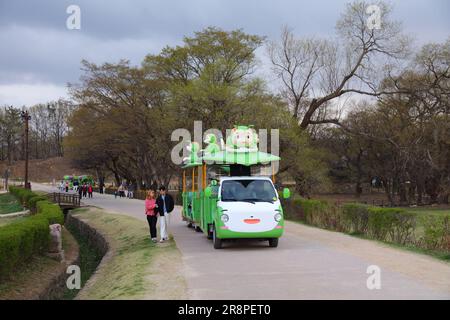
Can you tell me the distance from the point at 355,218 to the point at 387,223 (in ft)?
8.82

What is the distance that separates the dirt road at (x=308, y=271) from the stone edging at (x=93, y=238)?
2.48 meters

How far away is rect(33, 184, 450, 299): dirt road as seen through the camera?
935cm

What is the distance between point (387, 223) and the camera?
17.9m

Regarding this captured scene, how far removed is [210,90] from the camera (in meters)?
43.0

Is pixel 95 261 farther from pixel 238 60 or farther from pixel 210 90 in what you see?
pixel 238 60

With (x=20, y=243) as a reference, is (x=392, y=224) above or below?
above

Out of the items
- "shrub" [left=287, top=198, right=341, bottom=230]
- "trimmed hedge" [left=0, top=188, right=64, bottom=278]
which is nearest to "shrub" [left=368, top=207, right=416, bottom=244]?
"shrub" [left=287, top=198, right=341, bottom=230]

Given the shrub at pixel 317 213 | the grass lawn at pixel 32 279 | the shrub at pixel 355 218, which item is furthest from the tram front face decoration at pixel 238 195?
the shrub at pixel 317 213

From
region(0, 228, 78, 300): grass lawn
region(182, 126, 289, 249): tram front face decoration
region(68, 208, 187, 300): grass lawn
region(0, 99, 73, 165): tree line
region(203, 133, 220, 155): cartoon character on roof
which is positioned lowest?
region(0, 228, 78, 300): grass lawn

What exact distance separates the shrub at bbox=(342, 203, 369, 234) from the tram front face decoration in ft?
15.2

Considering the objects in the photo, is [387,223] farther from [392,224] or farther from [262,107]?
[262,107]

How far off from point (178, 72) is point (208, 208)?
127 ft

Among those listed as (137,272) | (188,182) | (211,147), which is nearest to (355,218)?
(211,147)

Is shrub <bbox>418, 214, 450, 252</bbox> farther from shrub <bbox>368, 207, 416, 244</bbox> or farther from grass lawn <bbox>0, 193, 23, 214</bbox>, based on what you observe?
grass lawn <bbox>0, 193, 23, 214</bbox>
